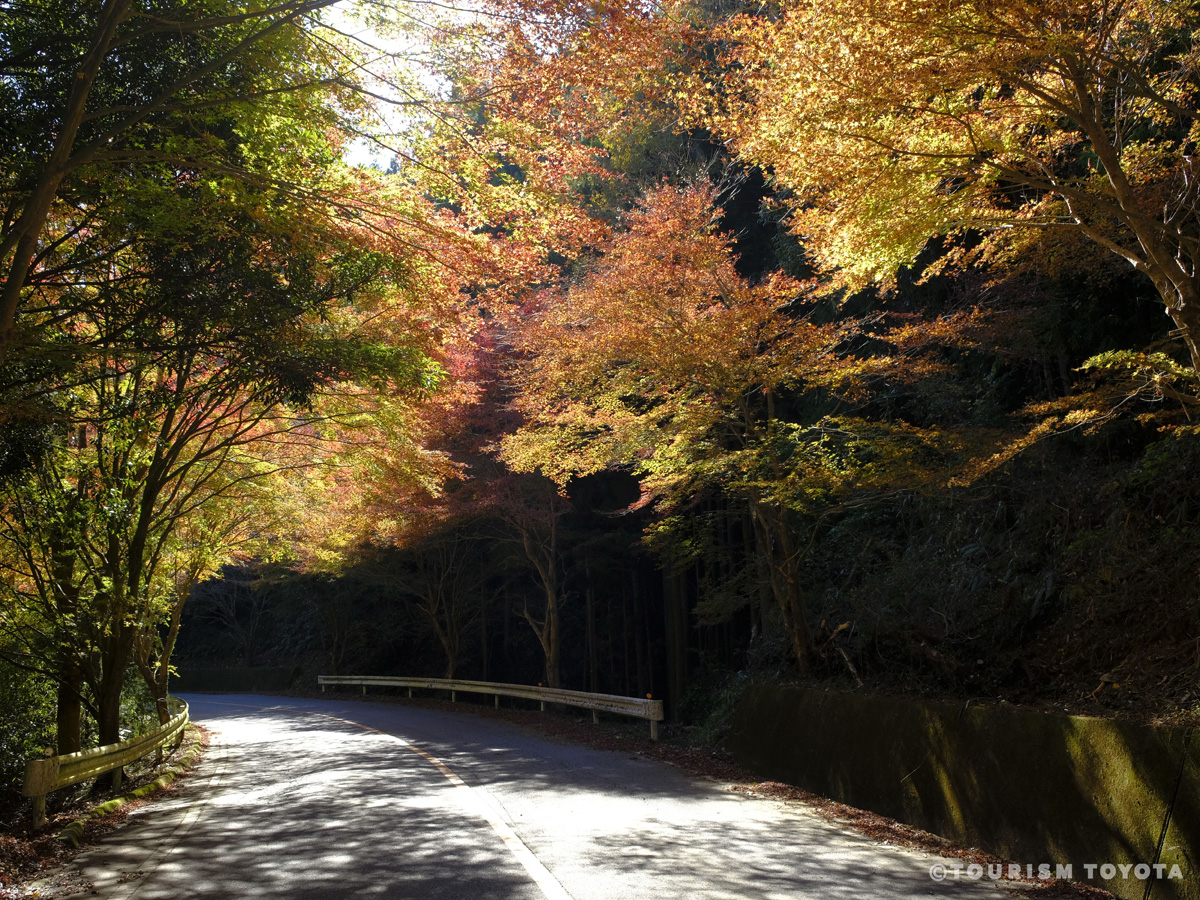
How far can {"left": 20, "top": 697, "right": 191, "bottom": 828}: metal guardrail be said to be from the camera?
285 inches

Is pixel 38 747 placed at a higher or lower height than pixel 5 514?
lower

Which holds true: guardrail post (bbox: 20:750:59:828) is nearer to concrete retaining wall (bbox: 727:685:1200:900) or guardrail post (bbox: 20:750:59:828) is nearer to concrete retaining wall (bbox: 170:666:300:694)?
concrete retaining wall (bbox: 727:685:1200:900)

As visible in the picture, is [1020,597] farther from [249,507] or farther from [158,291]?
[249,507]

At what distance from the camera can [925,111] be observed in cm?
602

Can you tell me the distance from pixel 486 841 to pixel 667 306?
24.8 ft

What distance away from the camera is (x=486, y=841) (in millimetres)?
6453

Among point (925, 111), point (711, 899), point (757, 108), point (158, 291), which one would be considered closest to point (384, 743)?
point (158, 291)

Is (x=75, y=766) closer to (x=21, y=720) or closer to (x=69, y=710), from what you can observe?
(x=69, y=710)

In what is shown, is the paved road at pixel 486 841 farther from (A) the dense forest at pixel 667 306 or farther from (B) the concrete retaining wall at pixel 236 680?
(B) the concrete retaining wall at pixel 236 680

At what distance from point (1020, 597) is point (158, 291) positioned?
32.7 feet

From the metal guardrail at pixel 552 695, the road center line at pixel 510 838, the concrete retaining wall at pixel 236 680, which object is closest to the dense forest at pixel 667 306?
the metal guardrail at pixel 552 695

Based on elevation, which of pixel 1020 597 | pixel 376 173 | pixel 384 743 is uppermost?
pixel 376 173

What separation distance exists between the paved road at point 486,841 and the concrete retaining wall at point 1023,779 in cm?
78

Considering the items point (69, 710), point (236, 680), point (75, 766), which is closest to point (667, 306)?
point (75, 766)
